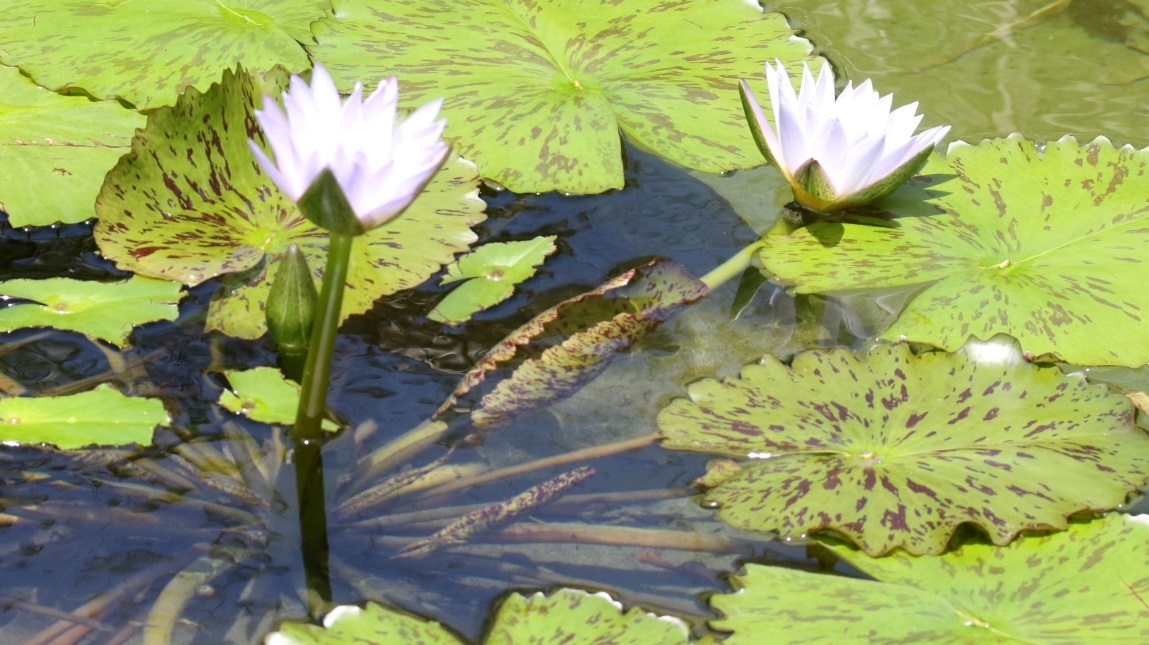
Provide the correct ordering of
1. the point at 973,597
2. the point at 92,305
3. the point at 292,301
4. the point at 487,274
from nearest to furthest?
the point at 973,597
the point at 292,301
the point at 92,305
the point at 487,274

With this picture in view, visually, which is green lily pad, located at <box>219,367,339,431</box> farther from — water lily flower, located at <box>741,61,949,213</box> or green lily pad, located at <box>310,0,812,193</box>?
water lily flower, located at <box>741,61,949,213</box>

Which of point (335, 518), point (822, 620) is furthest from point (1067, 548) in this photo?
point (335, 518)

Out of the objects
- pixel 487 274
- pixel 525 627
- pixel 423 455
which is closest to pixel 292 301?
pixel 423 455

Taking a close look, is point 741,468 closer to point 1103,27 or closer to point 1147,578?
point 1147,578

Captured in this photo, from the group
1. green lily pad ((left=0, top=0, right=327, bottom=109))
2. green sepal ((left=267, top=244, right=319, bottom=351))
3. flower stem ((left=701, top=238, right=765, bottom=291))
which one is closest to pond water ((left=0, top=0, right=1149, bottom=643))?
flower stem ((left=701, top=238, right=765, bottom=291))

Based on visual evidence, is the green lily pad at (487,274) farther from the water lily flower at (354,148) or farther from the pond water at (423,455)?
the water lily flower at (354,148)

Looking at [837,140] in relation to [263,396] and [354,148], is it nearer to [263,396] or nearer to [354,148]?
[354,148]
